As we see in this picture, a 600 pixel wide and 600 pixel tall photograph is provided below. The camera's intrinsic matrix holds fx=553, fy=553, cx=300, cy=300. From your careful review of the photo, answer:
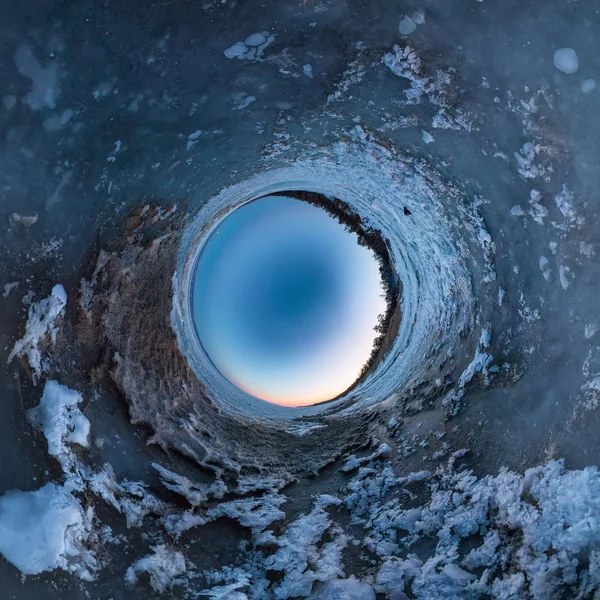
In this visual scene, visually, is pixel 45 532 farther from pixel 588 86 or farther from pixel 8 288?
pixel 588 86

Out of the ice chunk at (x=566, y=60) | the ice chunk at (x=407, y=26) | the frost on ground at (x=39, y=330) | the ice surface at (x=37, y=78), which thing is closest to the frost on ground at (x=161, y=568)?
the frost on ground at (x=39, y=330)

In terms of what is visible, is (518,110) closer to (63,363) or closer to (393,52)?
(393,52)

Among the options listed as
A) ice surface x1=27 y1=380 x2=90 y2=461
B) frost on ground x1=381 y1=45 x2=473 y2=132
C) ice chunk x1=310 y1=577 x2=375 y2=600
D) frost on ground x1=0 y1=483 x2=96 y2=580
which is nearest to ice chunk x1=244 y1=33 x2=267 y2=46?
frost on ground x1=381 y1=45 x2=473 y2=132

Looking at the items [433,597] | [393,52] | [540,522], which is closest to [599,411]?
[540,522]

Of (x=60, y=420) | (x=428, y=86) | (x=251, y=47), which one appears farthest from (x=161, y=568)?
(x=428, y=86)

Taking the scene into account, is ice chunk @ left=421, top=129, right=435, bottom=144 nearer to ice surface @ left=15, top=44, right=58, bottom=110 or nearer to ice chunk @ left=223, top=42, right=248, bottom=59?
ice chunk @ left=223, top=42, right=248, bottom=59
